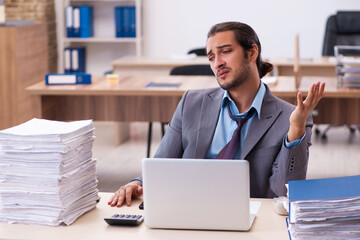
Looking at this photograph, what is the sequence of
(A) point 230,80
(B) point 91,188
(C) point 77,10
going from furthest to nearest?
1. (C) point 77,10
2. (A) point 230,80
3. (B) point 91,188

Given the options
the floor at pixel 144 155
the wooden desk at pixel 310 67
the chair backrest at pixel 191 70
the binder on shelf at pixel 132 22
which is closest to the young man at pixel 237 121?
the floor at pixel 144 155

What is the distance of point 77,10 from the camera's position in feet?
20.4

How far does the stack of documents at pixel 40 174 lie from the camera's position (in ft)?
5.36

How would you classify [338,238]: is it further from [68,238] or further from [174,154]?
[174,154]

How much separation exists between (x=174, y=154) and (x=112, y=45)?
4.72 metres

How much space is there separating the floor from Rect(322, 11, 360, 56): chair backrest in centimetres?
91

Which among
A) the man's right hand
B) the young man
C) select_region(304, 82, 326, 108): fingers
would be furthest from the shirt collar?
the man's right hand

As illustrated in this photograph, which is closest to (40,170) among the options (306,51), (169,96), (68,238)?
(68,238)

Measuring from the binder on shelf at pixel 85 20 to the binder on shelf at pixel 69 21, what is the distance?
0.31ft

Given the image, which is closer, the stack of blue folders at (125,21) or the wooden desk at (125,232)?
the wooden desk at (125,232)

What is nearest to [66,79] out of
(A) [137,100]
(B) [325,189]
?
(A) [137,100]

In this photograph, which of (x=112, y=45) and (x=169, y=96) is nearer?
(x=169, y=96)

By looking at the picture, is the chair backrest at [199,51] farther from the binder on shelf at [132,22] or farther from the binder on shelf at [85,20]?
the binder on shelf at [85,20]

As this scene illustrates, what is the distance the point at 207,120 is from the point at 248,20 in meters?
4.54
